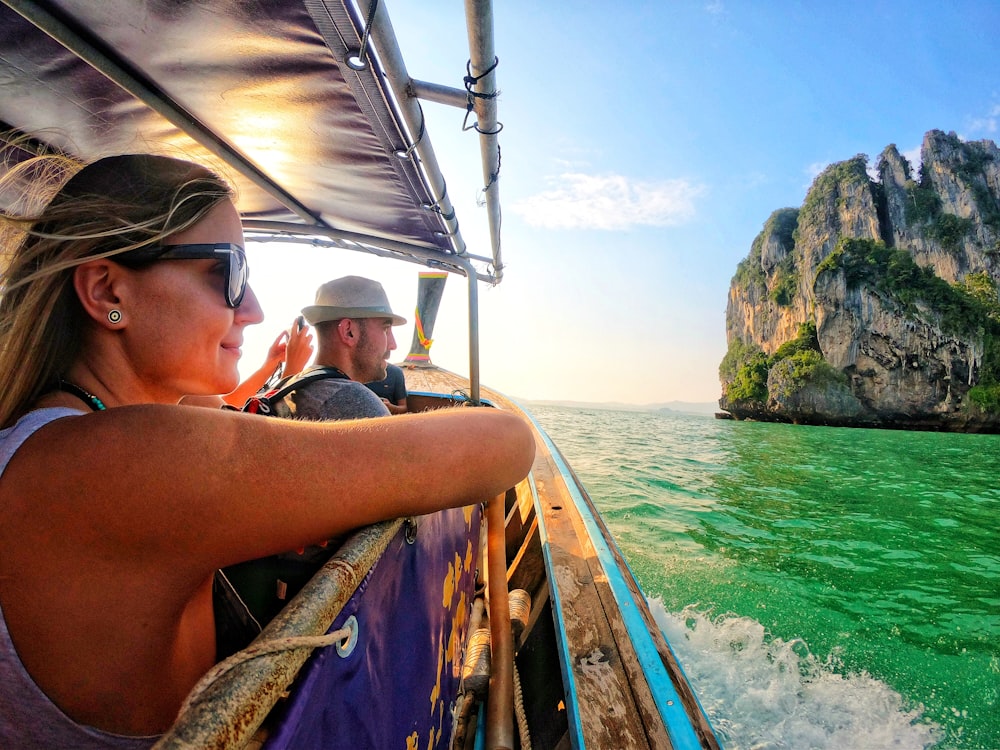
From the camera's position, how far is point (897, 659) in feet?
9.75

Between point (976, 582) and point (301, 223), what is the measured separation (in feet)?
22.5

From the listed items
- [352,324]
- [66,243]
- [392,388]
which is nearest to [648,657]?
[66,243]

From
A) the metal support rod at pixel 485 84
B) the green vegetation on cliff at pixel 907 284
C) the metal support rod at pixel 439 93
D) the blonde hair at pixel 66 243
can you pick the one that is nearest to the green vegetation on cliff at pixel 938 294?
the green vegetation on cliff at pixel 907 284

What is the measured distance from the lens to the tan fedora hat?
199 cm

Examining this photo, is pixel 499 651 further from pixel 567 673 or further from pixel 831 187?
pixel 831 187

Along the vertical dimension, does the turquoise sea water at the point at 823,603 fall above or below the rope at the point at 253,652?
Result: below

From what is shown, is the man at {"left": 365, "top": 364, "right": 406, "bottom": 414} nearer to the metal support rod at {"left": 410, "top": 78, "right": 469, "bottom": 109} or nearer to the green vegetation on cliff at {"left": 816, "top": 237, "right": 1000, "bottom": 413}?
the metal support rod at {"left": 410, "top": 78, "right": 469, "bottom": 109}

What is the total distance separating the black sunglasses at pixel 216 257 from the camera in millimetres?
710

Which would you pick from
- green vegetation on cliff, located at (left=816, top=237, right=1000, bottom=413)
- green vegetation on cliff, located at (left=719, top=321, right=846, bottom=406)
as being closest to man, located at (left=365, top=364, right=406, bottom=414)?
green vegetation on cliff, located at (left=816, top=237, right=1000, bottom=413)

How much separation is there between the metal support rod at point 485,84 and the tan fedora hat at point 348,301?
0.73m

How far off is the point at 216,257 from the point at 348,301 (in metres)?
1.27

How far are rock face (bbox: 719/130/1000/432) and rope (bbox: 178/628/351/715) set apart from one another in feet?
145

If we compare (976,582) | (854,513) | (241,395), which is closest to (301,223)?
(241,395)

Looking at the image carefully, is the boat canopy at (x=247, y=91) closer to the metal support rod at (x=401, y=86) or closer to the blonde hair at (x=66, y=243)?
the metal support rod at (x=401, y=86)
